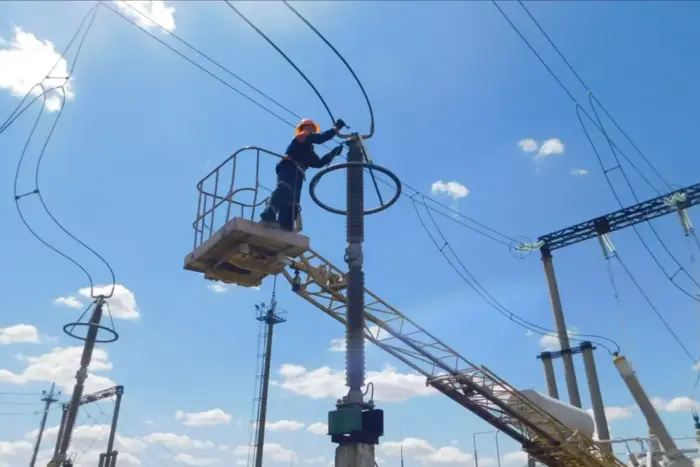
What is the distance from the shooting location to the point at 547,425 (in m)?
18.7

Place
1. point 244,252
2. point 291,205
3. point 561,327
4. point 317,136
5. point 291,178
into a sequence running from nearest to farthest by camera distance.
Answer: point 317,136 < point 244,252 < point 291,205 < point 291,178 < point 561,327

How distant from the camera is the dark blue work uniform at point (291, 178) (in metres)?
10.1

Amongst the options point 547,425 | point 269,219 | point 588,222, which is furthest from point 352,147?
point 588,222

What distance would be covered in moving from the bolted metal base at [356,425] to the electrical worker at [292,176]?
415cm

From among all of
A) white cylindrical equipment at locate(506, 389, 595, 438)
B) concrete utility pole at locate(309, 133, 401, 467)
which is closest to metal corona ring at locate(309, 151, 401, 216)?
concrete utility pole at locate(309, 133, 401, 467)

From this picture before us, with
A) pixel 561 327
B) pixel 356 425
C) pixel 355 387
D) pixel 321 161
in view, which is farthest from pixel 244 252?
pixel 561 327

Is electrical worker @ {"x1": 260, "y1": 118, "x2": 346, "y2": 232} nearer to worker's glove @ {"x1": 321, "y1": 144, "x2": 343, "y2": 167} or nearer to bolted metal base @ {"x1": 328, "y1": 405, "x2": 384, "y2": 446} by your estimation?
worker's glove @ {"x1": 321, "y1": 144, "x2": 343, "y2": 167}

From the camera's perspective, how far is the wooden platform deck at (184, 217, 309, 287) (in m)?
9.70

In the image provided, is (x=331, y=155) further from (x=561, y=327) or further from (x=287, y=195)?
(x=561, y=327)

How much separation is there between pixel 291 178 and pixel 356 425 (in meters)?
5.08

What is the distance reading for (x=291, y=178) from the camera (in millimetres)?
10336

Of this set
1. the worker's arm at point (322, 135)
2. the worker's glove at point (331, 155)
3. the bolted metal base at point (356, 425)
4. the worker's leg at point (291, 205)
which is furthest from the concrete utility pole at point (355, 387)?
the worker's leg at point (291, 205)

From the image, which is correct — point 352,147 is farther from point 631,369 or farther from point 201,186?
point 631,369

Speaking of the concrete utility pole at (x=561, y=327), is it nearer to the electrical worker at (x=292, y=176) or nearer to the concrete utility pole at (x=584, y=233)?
the concrete utility pole at (x=584, y=233)
